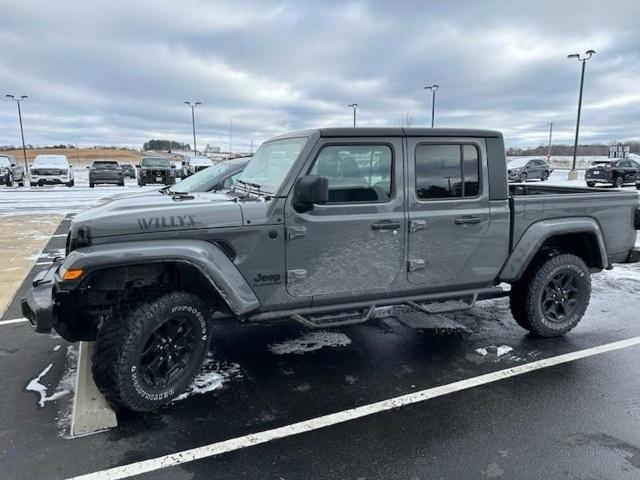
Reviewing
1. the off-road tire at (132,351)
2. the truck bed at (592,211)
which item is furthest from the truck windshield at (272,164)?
the truck bed at (592,211)

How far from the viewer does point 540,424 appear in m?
3.22

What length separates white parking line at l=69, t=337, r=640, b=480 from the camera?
272cm

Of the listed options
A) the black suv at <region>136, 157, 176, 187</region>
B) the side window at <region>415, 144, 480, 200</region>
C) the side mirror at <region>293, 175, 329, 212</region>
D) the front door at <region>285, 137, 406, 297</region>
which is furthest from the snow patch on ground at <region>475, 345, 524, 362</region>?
the black suv at <region>136, 157, 176, 187</region>

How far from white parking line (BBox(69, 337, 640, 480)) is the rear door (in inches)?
32.5

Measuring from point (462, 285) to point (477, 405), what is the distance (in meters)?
1.15

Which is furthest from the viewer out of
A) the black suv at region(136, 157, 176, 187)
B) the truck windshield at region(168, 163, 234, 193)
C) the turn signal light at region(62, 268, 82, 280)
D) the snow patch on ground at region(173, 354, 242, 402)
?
the black suv at region(136, 157, 176, 187)

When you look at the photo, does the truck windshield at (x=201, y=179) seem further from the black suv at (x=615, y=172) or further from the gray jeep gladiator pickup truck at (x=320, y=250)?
the black suv at (x=615, y=172)

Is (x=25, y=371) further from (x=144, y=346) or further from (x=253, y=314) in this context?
(x=253, y=314)

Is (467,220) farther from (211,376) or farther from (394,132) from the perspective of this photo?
(211,376)

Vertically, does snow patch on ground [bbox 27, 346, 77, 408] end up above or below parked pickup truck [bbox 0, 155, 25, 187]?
below

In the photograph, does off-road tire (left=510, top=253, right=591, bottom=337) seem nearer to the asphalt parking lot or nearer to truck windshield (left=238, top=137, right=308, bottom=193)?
the asphalt parking lot

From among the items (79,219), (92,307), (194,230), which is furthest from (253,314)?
(79,219)

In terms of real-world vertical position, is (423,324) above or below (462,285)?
below

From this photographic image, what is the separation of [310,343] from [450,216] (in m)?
1.72
